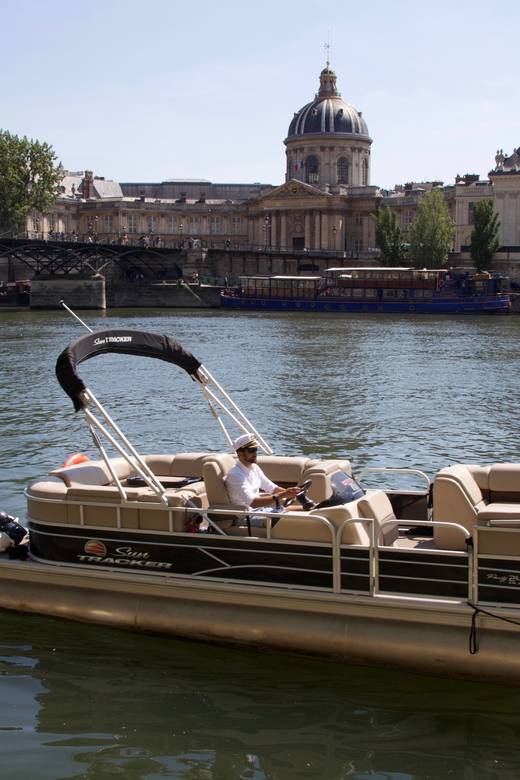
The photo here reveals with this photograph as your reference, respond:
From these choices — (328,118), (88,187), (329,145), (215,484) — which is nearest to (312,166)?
(329,145)

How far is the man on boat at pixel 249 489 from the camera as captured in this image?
9.57 m

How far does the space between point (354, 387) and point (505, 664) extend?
24.0 m

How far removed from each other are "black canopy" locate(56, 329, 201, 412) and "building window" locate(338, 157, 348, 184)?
142029mm

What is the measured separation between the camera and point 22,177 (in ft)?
330

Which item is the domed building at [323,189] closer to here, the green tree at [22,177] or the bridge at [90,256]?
the bridge at [90,256]

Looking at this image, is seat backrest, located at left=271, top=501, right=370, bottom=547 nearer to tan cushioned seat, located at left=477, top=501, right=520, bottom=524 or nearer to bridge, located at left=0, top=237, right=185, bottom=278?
tan cushioned seat, located at left=477, top=501, right=520, bottom=524

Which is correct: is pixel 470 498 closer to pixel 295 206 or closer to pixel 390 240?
pixel 390 240

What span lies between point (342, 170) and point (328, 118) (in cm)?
846

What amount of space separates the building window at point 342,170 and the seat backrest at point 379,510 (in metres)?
144

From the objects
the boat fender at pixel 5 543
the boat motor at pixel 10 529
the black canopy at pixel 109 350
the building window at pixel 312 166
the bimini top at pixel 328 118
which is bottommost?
the boat fender at pixel 5 543

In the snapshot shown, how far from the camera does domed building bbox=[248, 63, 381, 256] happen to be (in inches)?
5502

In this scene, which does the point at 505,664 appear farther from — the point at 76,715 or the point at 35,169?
the point at 35,169

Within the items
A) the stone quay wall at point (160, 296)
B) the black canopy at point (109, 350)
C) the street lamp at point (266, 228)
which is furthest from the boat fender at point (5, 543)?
A: the street lamp at point (266, 228)

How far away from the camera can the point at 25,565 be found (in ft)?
33.8
